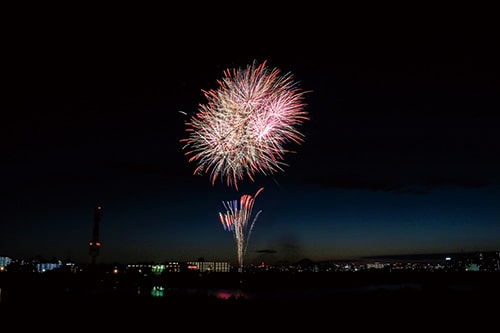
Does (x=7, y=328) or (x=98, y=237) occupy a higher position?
(x=98, y=237)

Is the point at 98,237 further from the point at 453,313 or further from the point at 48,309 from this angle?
the point at 453,313

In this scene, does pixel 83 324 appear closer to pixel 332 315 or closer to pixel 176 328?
pixel 176 328

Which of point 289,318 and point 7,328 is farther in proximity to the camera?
point 289,318

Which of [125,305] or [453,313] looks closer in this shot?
[453,313]

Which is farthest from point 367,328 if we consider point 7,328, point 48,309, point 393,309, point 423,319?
point 48,309

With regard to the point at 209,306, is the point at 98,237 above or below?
above

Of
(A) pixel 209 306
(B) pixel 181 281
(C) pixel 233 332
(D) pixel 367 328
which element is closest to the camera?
(C) pixel 233 332

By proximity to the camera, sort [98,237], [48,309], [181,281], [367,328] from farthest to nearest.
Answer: [181,281], [98,237], [48,309], [367,328]

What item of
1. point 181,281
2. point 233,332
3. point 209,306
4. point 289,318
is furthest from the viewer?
point 181,281

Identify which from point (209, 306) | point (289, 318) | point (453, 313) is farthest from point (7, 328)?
point (453, 313)
